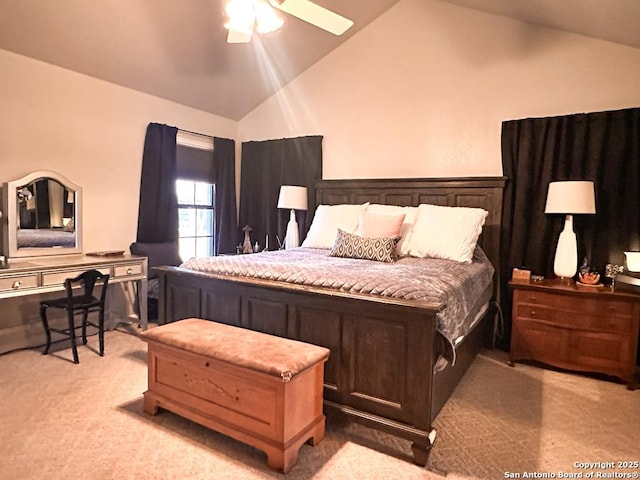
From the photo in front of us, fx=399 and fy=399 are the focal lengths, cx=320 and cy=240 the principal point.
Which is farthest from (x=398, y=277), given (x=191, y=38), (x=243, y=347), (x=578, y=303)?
(x=191, y=38)

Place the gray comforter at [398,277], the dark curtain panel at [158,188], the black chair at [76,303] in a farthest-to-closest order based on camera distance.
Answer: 1. the dark curtain panel at [158,188]
2. the black chair at [76,303]
3. the gray comforter at [398,277]

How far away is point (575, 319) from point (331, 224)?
215cm

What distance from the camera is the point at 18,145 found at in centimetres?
332

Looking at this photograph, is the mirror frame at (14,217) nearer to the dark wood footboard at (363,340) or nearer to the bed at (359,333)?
the bed at (359,333)

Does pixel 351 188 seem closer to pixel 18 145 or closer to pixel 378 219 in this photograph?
pixel 378 219

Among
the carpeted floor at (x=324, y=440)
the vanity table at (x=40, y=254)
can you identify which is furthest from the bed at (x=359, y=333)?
the vanity table at (x=40, y=254)

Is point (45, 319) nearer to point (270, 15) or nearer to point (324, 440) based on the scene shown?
point (324, 440)

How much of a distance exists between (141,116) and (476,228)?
11.5 feet

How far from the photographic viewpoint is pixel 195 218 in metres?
5.00

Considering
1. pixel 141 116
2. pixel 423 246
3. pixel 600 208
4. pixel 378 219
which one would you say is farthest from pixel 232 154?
pixel 600 208

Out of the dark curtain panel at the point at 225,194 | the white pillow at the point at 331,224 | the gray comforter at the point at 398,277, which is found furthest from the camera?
the dark curtain panel at the point at 225,194

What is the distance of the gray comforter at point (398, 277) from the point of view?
2.03m

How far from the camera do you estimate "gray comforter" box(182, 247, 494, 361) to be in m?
2.03

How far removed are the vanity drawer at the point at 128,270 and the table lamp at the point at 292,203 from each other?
1.57 m
